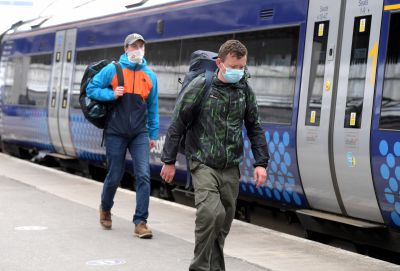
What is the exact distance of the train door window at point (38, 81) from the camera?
15.8 m

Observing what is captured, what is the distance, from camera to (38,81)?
16.2m

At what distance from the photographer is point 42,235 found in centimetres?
739

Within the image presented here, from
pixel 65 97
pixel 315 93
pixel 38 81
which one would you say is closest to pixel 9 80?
pixel 38 81

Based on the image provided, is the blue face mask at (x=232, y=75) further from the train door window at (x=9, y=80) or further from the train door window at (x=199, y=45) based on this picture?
the train door window at (x=9, y=80)

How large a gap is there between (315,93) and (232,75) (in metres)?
2.87

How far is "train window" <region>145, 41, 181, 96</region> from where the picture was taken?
10789 millimetres

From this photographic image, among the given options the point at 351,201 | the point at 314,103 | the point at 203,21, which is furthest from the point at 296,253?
the point at 203,21

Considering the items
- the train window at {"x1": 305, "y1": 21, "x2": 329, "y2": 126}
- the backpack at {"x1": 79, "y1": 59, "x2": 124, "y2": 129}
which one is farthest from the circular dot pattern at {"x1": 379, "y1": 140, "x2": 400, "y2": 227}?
the backpack at {"x1": 79, "y1": 59, "x2": 124, "y2": 129}

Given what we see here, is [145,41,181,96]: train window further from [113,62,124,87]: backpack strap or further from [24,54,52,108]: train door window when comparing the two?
[24,54,52,108]: train door window

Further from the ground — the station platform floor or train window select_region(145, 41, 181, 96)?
train window select_region(145, 41, 181, 96)

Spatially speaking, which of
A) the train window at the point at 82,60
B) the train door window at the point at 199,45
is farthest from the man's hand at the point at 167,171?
the train window at the point at 82,60

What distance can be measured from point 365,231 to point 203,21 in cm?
370

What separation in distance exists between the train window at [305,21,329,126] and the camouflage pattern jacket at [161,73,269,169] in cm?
257

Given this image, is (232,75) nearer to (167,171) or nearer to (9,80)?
(167,171)
